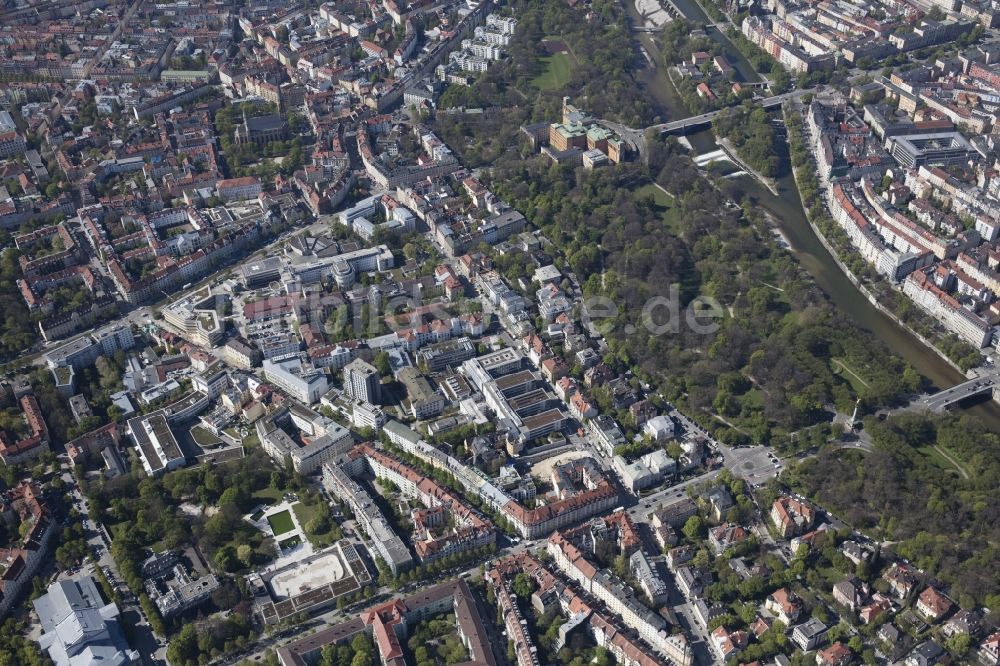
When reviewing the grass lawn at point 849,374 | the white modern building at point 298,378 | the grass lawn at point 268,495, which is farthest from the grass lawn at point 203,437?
the grass lawn at point 849,374

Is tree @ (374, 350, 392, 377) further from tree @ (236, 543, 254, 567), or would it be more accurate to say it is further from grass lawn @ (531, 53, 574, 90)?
grass lawn @ (531, 53, 574, 90)

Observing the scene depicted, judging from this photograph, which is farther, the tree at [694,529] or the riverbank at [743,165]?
the riverbank at [743,165]

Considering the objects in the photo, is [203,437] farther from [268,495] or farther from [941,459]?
[941,459]

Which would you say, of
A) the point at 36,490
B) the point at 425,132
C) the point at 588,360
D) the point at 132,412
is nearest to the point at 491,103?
the point at 425,132

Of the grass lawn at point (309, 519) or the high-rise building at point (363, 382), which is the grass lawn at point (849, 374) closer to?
the high-rise building at point (363, 382)

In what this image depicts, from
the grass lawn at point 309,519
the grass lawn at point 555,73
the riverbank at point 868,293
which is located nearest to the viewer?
the grass lawn at point 309,519

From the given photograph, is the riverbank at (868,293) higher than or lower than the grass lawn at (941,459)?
higher

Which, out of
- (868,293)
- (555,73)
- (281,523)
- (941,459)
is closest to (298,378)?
(281,523)
